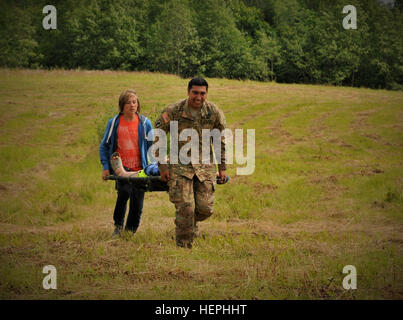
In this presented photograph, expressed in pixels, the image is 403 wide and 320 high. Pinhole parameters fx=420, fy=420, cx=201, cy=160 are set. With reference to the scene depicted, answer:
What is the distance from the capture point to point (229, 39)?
38375 mm

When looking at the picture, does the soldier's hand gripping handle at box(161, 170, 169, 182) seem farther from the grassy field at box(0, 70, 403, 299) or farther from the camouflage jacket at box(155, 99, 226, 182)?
the grassy field at box(0, 70, 403, 299)

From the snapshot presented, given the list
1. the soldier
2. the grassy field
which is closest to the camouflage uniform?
the soldier

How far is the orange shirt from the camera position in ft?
20.5

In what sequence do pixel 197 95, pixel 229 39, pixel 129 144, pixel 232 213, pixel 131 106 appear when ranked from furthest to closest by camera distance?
pixel 229 39 → pixel 232 213 → pixel 129 144 → pixel 131 106 → pixel 197 95

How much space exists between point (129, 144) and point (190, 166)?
1220mm

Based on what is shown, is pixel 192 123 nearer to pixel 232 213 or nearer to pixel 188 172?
pixel 188 172

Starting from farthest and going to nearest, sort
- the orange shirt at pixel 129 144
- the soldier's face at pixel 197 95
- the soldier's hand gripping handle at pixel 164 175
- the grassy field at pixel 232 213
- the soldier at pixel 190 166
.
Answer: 1. the orange shirt at pixel 129 144
2. the soldier's hand gripping handle at pixel 164 175
3. the soldier at pixel 190 166
4. the soldier's face at pixel 197 95
5. the grassy field at pixel 232 213

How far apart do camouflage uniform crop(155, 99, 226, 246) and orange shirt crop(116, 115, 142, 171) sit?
0.81 metres

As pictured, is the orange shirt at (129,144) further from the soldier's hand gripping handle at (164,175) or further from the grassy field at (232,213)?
the grassy field at (232,213)

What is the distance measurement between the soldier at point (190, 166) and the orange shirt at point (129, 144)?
2.63ft

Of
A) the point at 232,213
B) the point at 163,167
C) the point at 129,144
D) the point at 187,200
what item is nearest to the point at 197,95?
the point at 163,167

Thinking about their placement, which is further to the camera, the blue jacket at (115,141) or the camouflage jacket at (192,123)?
the blue jacket at (115,141)

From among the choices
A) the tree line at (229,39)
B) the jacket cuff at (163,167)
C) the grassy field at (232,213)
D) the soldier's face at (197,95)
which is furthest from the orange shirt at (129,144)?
the tree line at (229,39)

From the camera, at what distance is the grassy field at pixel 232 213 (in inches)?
170
